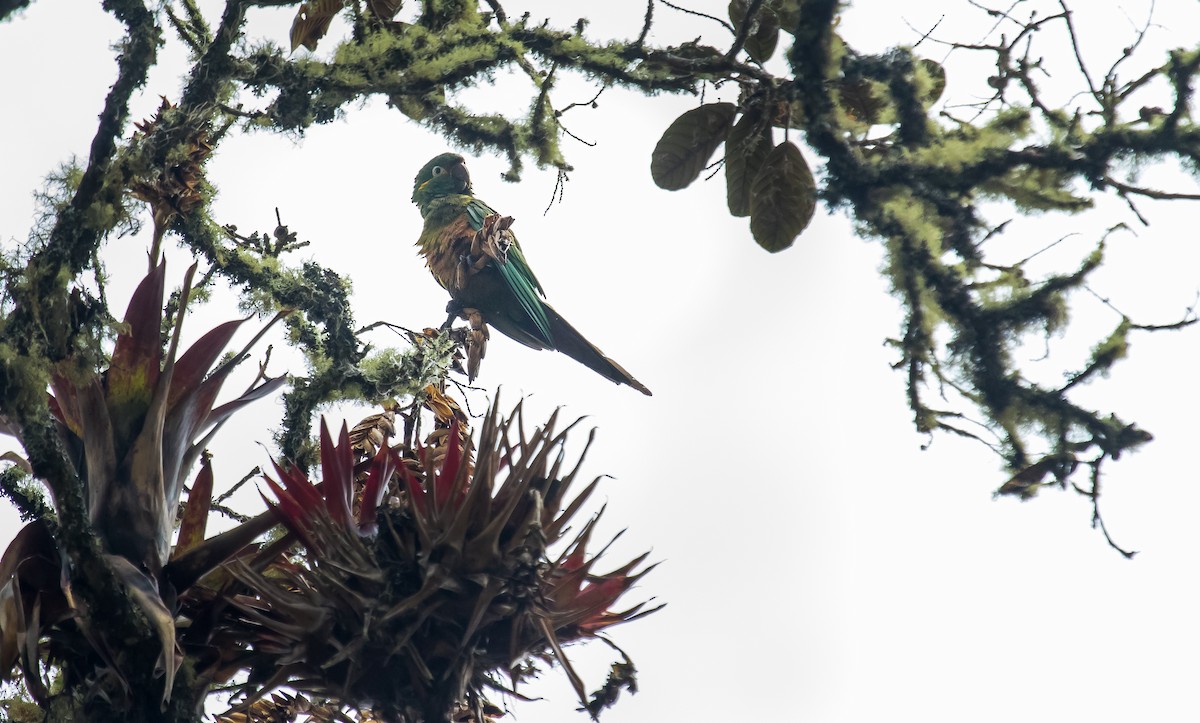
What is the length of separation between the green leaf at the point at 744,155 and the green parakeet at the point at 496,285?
2.67 metres

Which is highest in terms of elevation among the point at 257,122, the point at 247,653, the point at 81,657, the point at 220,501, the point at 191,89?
the point at 257,122

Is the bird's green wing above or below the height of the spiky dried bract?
above

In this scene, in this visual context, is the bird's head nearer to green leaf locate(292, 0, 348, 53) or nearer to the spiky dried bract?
green leaf locate(292, 0, 348, 53)

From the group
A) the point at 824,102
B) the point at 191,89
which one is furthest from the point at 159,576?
the point at 824,102

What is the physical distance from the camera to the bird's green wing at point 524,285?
189 inches

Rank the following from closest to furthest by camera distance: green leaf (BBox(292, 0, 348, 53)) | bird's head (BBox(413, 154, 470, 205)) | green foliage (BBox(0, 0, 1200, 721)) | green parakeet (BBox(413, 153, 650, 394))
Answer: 1. green foliage (BBox(0, 0, 1200, 721))
2. green leaf (BBox(292, 0, 348, 53))
3. green parakeet (BBox(413, 153, 650, 394))
4. bird's head (BBox(413, 154, 470, 205))

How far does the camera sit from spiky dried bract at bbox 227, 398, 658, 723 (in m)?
1.67

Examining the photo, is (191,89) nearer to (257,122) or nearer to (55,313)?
(257,122)

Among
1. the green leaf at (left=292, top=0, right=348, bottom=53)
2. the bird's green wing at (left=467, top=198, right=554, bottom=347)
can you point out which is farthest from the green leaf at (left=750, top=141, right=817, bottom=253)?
the bird's green wing at (left=467, top=198, right=554, bottom=347)

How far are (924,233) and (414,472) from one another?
1048 millimetres

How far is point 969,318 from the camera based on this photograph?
1525 mm

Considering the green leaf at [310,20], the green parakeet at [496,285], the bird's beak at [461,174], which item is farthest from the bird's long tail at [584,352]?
the green leaf at [310,20]

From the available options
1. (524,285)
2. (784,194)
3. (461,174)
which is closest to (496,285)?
(524,285)

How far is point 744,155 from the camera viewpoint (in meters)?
1.83
